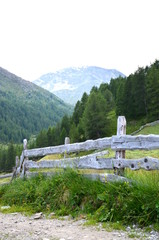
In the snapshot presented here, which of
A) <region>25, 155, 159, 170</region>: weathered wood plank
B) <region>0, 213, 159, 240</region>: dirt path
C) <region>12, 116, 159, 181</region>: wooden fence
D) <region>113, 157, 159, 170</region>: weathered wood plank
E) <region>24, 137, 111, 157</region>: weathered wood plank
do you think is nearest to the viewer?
<region>0, 213, 159, 240</region>: dirt path

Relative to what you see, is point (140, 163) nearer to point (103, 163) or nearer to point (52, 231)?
point (103, 163)

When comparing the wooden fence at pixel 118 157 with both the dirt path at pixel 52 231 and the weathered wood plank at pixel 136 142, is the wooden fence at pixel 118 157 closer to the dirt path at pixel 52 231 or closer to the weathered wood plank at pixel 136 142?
the weathered wood plank at pixel 136 142

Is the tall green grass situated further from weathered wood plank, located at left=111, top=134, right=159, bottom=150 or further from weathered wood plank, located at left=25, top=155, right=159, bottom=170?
weathered wood plank, located at left=111, top=134, right=159, bottom=150

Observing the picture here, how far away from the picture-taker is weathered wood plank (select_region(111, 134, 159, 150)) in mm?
5914

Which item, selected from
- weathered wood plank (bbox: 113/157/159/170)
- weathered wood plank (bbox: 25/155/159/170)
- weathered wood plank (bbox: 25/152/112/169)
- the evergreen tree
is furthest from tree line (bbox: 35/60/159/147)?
weathered wood plank (bbox: 113/157/159/170)

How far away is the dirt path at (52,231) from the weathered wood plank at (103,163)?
1576 millimetres

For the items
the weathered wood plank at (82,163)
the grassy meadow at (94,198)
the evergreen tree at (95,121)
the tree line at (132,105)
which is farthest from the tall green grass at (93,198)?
the evergreen tree at (95,121)

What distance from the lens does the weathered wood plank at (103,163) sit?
5.83m

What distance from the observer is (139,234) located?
486cm

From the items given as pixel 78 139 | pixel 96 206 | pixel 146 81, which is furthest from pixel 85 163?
pixel 78 139

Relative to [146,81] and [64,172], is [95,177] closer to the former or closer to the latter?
[64,172]

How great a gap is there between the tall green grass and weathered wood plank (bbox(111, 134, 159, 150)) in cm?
69

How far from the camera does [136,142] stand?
6.36 m

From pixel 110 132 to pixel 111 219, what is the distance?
2396 inches
